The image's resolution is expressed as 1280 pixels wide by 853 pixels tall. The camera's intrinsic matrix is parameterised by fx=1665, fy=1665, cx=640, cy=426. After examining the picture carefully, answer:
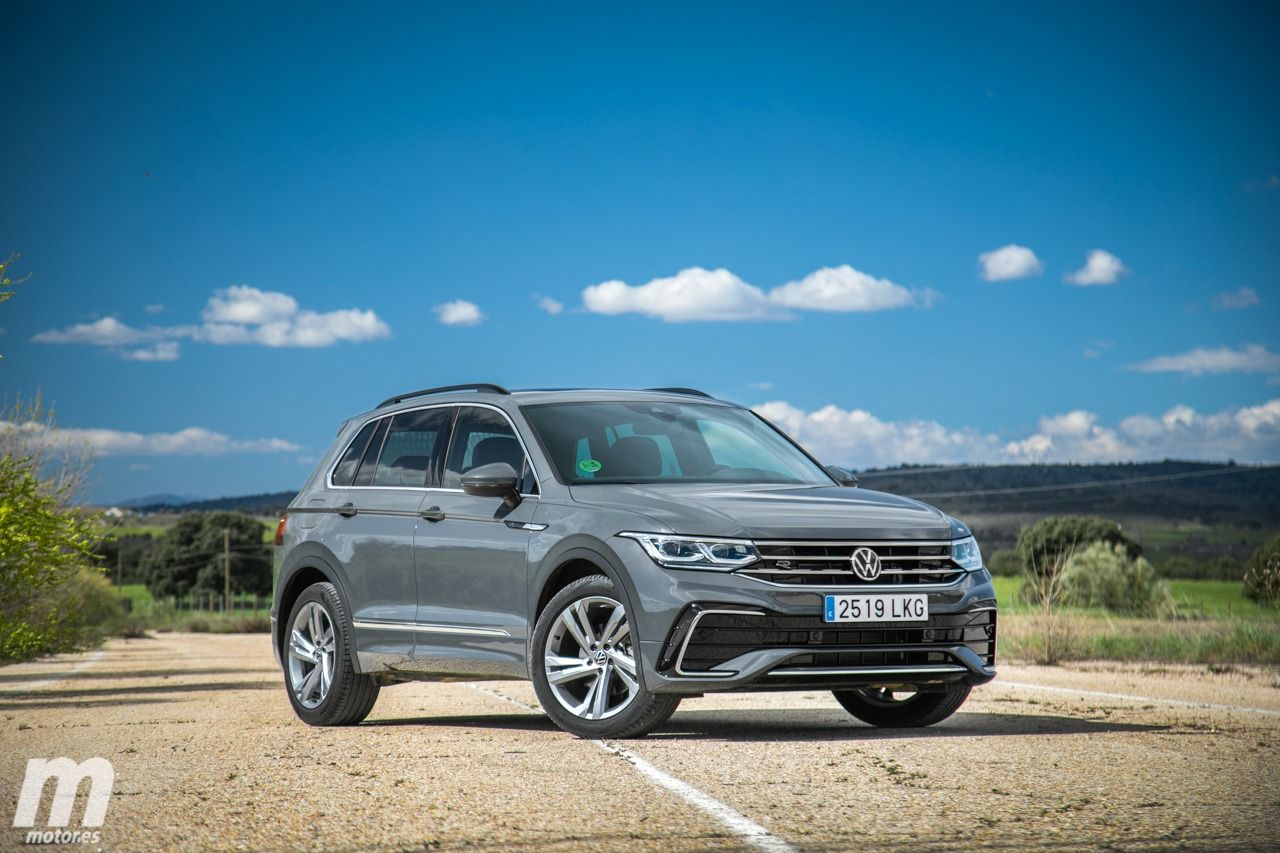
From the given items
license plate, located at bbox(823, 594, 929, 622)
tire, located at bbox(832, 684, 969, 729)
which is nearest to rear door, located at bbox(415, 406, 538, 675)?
license plate, located at bbox(823, 594, 929, 622)

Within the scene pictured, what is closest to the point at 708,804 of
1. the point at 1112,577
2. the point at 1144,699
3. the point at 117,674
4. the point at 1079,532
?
the point at 1144,699

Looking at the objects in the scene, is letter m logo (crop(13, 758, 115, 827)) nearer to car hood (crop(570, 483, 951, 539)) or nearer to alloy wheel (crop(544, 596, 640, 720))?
alloy wheel (crop(544, 596, 640, 720))

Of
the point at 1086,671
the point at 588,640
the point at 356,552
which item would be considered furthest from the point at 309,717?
the point at 1086,671

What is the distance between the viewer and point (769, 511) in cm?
866

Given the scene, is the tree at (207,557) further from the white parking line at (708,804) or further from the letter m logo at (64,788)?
the white parking line at (708,804)

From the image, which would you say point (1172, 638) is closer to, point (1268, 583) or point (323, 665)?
point (1268, 583)

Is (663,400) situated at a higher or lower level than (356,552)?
higher

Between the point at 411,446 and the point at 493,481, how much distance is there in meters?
1.58

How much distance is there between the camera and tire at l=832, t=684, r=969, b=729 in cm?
968

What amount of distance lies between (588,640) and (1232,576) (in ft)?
239

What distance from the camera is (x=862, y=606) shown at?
334 inches

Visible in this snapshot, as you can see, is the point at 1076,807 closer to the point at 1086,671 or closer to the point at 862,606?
the point at 862,606

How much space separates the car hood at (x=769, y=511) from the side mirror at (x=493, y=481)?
389mm

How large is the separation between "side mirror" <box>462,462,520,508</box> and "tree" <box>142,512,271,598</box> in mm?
105906
